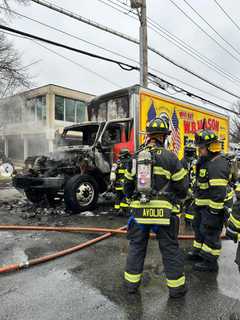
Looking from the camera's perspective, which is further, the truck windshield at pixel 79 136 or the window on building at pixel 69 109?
the window on building at pixel 69 109

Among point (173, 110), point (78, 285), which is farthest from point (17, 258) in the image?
point (173, 110)

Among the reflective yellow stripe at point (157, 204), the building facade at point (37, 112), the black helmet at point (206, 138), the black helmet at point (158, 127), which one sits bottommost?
the reflective yellow stripe at point (157, 204)

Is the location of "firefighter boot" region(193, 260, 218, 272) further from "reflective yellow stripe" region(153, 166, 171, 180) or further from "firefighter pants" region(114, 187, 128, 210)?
"firefighter pants" region(114, 187, 128, 210)

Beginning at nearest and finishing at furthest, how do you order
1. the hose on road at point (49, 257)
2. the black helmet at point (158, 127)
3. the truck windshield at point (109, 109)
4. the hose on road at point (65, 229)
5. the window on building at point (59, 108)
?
the black helmet at point (158, 127) → the hose on road at point (49, 257) → the hose on road at point (65, 229) → the truck windshield at point (109, 109) → the window on building at point (59, 108)

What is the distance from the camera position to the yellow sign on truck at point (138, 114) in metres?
6.79

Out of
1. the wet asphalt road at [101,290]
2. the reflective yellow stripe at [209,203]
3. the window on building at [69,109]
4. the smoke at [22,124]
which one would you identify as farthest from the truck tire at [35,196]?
the window on building at [69,109]

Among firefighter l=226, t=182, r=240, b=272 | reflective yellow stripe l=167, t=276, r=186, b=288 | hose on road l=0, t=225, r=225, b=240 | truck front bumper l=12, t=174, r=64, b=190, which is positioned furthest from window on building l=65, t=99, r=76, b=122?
firefighter l=226, t=182, r=240, b=272

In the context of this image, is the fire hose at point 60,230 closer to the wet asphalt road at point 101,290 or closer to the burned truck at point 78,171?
the wet asphalt road at point 101,290

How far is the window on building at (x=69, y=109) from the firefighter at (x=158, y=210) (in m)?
19.4

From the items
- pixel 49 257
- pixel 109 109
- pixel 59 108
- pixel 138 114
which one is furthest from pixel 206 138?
pixel 59 108

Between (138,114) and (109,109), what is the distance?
1.18 meters

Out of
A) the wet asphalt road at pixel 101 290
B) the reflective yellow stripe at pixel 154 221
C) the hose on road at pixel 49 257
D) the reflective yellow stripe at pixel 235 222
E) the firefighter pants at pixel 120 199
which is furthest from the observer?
the firefighter pants at pixel 120 199

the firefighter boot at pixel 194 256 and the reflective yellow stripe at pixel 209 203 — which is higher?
the reflective yellow stripe at pixel 209 203

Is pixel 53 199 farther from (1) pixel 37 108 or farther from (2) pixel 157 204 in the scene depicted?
(1) pixel 37 108
